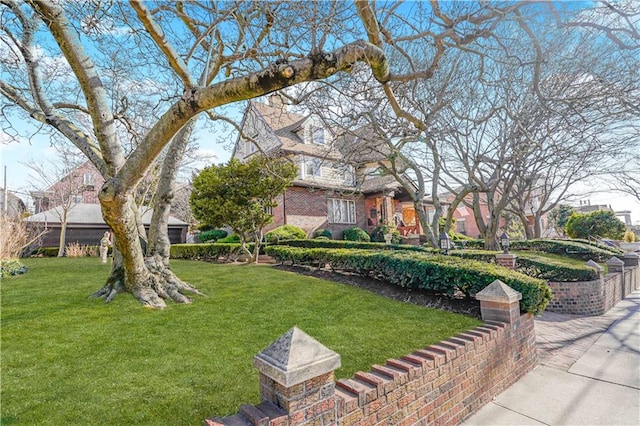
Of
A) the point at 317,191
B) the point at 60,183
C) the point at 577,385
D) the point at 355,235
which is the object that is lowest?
the point at 577,385

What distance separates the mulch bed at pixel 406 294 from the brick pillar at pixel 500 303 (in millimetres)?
544

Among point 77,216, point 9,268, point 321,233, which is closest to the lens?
point 9,268

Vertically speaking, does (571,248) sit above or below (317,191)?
below

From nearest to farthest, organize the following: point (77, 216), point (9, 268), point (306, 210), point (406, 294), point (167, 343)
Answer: point (167, 343) → point (406, 294) → point (9, 268) → point (306, 210) → point (77, 216)

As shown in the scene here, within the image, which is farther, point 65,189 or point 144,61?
point 65,189

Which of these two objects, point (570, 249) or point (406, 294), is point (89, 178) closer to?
point (406, 294)

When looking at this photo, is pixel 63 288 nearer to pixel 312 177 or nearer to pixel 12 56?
pixel 12 56

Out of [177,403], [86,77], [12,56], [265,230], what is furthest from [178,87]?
[265,230]

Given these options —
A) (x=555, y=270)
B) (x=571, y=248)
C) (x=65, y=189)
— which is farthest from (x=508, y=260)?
(x=65, y=189)

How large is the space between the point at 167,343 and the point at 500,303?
4662mm

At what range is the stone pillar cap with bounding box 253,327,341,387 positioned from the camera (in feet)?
7.32

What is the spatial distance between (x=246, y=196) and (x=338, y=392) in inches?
390

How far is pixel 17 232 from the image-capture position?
37.6 feet

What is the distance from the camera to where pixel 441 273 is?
613 cm
